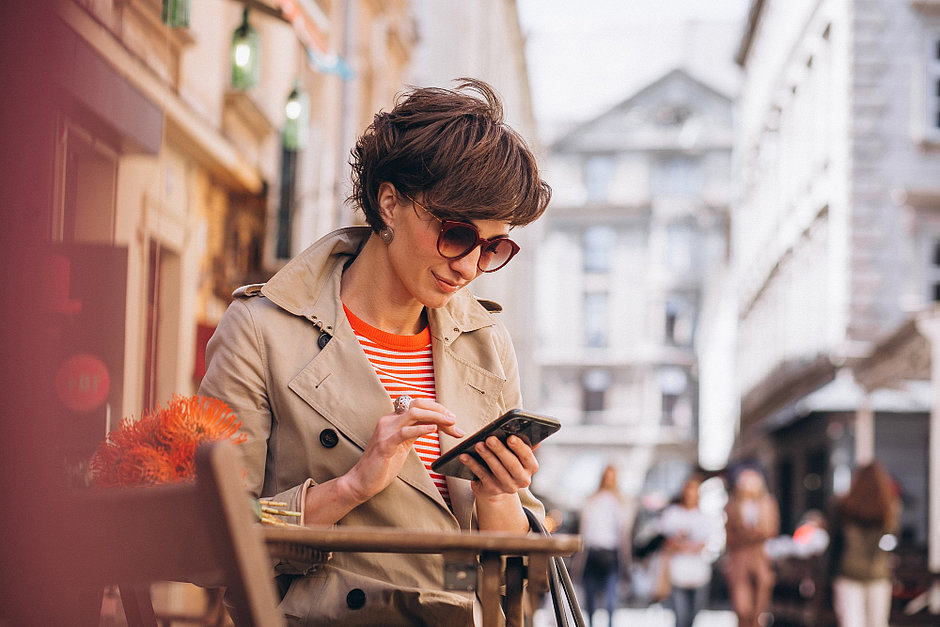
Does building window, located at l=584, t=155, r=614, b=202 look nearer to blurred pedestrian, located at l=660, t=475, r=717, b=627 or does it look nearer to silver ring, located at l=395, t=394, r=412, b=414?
blurred pedestrian, located at l=660, t=475, r=717, b=627

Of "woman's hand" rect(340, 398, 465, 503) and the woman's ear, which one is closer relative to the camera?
"woman's hand" rect(340, 398, 465, 503)

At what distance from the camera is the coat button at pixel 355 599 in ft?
7.88

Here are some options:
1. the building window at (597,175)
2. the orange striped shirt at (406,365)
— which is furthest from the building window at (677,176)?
the orange striped shirt at (406,365)

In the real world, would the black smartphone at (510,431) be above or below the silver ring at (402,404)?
below

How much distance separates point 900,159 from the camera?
20.8 metres

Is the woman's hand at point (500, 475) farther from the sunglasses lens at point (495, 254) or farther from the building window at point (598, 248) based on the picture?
the building window at point (598, 248)

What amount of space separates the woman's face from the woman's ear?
0.05 ft

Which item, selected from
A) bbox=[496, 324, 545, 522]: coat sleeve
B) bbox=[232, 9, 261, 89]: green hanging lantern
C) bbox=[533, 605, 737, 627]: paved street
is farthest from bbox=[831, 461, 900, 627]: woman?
bbox=[496, 324, 545, 522]: coat sleeve

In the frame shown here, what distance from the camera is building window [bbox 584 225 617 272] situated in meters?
55.0

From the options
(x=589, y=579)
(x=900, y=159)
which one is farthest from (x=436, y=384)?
(x=900, y=159)

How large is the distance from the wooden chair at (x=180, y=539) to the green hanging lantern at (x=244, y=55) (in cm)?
613

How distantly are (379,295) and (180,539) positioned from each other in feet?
3.81

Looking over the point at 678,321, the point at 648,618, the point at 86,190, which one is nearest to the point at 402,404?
the point at 86,190

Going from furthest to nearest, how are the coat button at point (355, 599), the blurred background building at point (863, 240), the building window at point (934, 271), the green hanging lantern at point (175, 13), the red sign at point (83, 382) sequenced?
1. the building window at point (934, 271)
2. the blurred background building at point (863, 240)
3. the green hanging lantern at point (175, 13)
4. the coat button at point (355, 599)
5. the red sign at point (83, 382)
